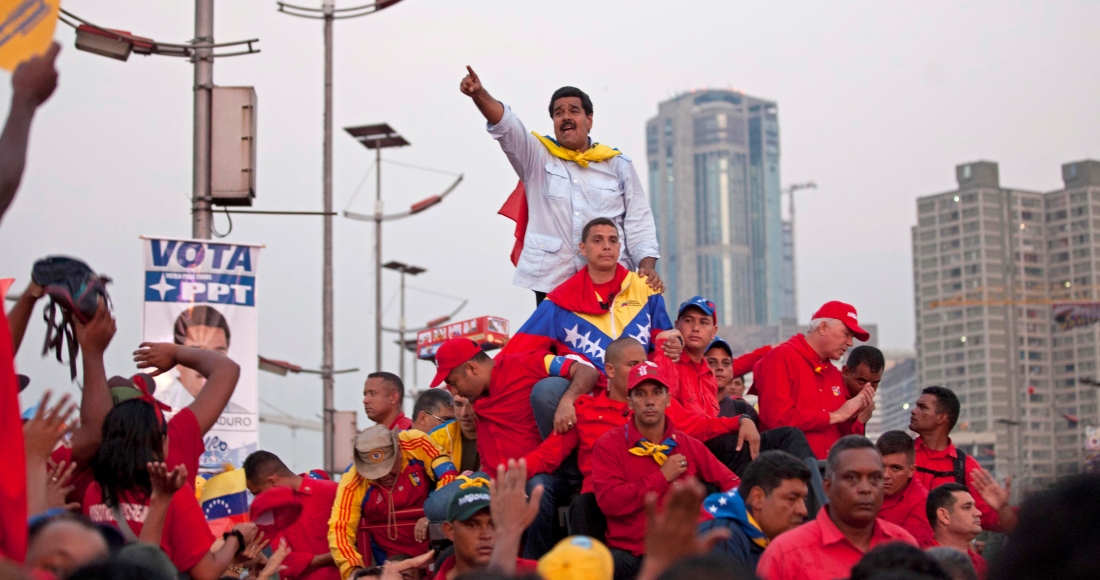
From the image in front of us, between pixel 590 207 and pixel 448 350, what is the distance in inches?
62.8

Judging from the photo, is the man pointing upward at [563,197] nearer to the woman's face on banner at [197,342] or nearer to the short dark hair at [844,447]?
the short dark hair at [844,447]

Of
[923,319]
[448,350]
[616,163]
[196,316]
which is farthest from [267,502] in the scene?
[923,319]

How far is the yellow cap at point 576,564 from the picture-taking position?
13.7ft

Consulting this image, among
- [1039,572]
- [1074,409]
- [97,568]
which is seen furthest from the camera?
[1074,409]

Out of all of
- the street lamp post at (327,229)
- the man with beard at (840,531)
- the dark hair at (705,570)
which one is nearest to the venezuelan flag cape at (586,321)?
the man with beard at (840,531)

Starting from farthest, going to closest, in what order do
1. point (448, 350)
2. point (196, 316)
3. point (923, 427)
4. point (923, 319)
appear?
point (923, 319) → point (196, 316) → point (923, 427) → point (448, 350)

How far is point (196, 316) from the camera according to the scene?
1472 centimetres

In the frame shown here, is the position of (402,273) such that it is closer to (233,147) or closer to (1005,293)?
(233,147)

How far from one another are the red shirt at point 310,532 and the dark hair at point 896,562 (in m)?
4.87

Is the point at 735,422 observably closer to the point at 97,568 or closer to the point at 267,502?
the point at 267,502

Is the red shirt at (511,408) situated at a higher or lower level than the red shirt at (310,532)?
higher

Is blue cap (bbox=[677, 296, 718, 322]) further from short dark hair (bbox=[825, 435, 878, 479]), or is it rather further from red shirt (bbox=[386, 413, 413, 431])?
short dark hair (bbox=[825, 435, 878, 479])

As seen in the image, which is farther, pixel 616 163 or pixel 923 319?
pixel 923 319

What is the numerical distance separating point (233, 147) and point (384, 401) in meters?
6.40
